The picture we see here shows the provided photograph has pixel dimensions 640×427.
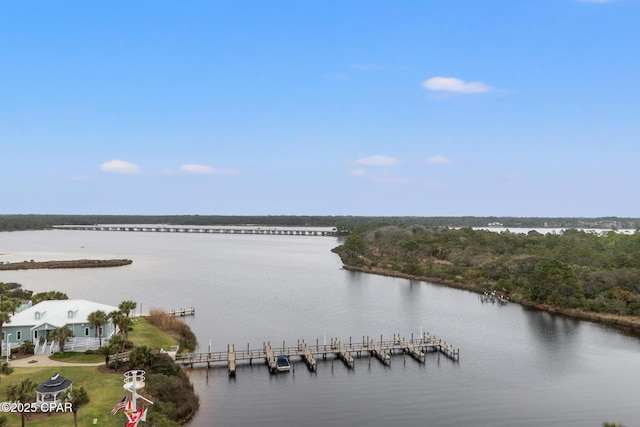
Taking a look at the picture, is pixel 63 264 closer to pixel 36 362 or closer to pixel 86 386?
pixel 36 362

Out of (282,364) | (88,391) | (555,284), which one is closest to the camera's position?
(88,391)

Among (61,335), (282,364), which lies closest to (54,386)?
(61,335)

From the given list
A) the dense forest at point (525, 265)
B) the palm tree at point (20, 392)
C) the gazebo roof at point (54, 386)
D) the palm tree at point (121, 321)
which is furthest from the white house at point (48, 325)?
the dense forest at point (525, 265)

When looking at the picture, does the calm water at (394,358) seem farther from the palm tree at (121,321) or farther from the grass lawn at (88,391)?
the palm tree at (121,321)

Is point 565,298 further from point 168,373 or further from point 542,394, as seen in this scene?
point 168,373

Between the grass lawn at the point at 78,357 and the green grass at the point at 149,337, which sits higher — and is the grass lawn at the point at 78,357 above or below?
above

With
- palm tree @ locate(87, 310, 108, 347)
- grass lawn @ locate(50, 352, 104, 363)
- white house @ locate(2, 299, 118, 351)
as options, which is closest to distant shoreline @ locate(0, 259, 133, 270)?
white house @ locate(2, 299, 118, 351)
